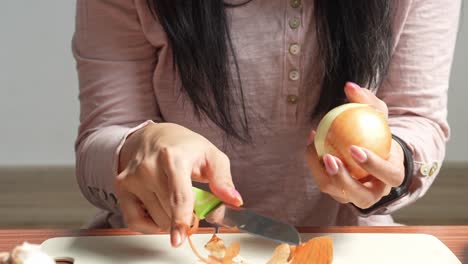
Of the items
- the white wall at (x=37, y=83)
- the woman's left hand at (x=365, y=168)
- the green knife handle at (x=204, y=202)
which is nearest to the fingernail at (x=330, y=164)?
the woman's left hand at (x=365, y=168)

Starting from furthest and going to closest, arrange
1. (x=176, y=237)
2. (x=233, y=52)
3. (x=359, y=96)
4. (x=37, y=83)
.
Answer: (x=37, y=83), (x=233, y=52), (x=359, y=96), (x=176, y=237)

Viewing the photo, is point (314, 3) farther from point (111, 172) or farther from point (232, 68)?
point (111, 172)

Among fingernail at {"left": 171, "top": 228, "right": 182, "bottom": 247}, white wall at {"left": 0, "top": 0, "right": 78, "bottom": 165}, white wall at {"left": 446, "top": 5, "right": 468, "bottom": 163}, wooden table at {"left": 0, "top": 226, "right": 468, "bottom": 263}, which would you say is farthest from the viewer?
white wall at {"left": 446, "top": 5, "right": 468, "bottom": 163}

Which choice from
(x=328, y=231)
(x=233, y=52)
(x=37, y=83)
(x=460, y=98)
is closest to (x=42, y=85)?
(x=37, y=83)

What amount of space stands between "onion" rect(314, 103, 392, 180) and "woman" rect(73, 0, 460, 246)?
0.26 feet

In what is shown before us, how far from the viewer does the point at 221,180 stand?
658 millimetres

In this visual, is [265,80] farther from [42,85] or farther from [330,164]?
[42,85]

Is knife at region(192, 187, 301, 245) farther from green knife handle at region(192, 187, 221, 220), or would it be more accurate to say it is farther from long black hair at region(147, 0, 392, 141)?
long black hair at region(147, 0, 392, 141)

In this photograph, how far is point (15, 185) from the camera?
2.10 m

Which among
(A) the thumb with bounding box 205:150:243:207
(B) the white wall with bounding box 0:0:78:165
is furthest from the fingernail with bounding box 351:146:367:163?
(B) the white wall with bounding box 0:0:78:165

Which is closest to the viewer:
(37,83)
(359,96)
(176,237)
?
(176,237)

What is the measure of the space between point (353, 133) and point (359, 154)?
0.03m

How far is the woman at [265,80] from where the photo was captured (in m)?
0.81

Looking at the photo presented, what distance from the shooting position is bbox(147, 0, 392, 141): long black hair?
80 cm
